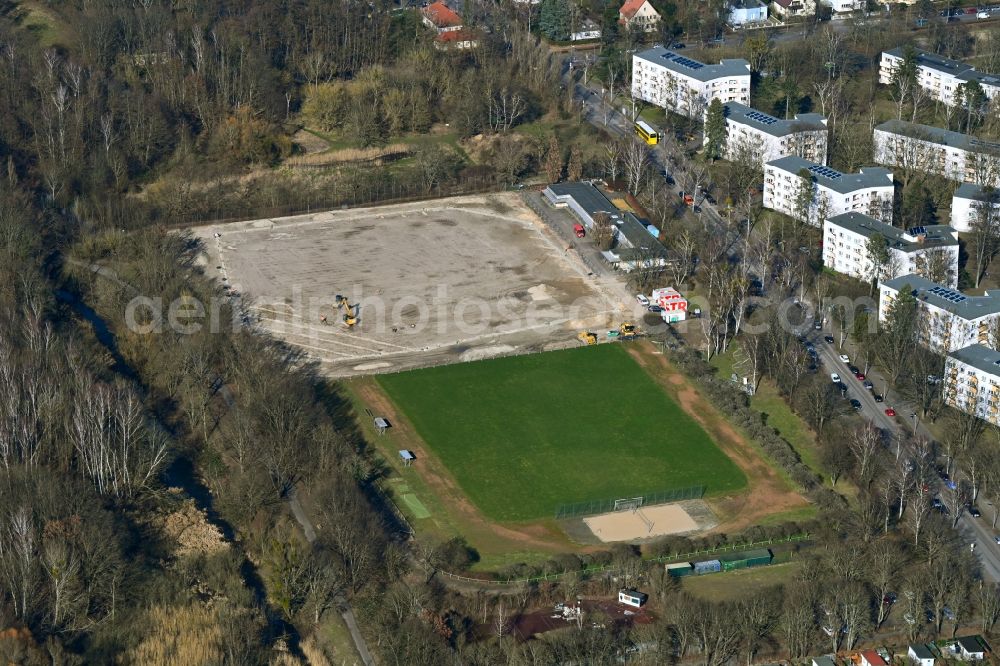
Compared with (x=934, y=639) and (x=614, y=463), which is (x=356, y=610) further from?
(x=934, y=639)

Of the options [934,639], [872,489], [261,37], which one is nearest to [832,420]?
[872,489]

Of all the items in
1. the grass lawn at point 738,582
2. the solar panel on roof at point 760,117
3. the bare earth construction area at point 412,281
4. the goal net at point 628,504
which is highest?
the solar panel on roof at point 760,117

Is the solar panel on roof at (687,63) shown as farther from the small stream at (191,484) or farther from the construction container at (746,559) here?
the construction container at (746,559)

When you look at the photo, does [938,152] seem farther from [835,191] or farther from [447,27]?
[447,27]

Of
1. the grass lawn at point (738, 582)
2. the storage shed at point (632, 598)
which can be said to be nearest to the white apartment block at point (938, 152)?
the grass lawn at point (738, 582)

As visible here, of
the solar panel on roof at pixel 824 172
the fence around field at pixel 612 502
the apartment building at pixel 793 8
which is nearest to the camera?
the fence around field at pixel 612 502

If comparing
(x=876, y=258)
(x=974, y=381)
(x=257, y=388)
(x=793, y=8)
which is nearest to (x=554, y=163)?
(x=876, y=258)

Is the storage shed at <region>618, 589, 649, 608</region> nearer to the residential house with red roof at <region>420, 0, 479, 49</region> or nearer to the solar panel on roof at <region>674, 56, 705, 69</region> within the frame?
the solar panel on roof at <region>674, 56, 705, 69</region>

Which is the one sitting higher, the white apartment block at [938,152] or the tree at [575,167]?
the white apartment block at [938,152]

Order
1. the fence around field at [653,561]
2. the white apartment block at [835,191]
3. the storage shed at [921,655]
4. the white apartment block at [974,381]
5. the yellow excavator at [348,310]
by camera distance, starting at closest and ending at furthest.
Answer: the storage shed at [921,655] → the fence around field at [653,561] → the white apartment block at [974,381] → the yellow excavator at [348,310] → the white apartment block at [835,191]
